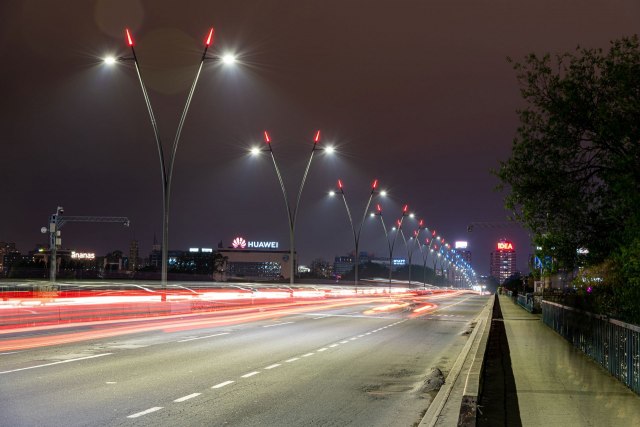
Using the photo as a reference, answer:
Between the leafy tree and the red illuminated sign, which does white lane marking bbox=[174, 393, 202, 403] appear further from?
the red illuminated sign

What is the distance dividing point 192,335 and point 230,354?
206 inches

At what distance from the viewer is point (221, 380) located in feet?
38.5

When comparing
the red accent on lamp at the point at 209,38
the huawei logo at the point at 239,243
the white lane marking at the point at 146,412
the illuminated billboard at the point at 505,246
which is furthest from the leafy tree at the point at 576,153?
the huawei logo at the point at 239,243

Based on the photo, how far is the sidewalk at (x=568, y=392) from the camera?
27.9 ft

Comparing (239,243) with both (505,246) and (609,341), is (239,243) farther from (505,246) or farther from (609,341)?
(609,341)

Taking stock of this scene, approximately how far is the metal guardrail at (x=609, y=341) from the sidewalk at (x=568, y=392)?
17 centimetres

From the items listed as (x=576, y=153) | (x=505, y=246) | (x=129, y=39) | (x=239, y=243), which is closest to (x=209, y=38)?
(x=129, y=39)

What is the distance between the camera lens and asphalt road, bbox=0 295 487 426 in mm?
8742

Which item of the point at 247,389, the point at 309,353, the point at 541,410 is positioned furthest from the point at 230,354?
the point at 541,410

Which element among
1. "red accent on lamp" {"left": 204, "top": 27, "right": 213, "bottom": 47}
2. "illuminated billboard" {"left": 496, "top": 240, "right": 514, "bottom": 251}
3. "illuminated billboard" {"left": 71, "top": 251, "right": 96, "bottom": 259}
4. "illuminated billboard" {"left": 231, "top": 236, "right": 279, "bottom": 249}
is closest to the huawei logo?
"illuminated billboard" {"left": 231, "top": 236, "right": 279, "bottom": 249}

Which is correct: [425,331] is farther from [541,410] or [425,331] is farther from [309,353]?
[541,410]

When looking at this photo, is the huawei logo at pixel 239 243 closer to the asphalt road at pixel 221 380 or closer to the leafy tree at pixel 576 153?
the asphalt road at pixel 221 380

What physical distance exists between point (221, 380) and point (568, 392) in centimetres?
534

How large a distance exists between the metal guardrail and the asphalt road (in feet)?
9.30
